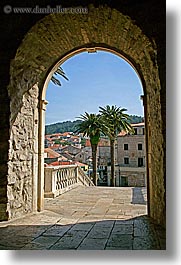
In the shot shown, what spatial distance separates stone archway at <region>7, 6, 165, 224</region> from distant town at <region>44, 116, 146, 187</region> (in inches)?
71.0

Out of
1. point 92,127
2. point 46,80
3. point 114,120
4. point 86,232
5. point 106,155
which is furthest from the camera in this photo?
point 106,155

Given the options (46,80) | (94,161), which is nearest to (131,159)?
(94,161)

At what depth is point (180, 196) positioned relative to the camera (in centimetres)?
195

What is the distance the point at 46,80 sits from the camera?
3777 mm

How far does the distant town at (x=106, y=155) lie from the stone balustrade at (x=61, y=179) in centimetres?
24

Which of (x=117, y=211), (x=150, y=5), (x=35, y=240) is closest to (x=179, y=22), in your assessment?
(x=150, y=5)

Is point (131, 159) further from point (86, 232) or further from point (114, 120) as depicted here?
point (86, 232)

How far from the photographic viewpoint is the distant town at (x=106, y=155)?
6461 mm

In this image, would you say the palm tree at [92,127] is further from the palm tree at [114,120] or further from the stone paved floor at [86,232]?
the stone paved floor at [86,232]

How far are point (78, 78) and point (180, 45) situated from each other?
7.20 ft

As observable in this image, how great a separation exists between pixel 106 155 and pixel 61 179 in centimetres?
544

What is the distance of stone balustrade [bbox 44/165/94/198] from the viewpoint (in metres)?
5.01

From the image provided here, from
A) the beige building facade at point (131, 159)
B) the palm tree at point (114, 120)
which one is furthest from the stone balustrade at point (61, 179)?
the palm tree at point (114, 120)

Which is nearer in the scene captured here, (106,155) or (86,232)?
(86,232)
